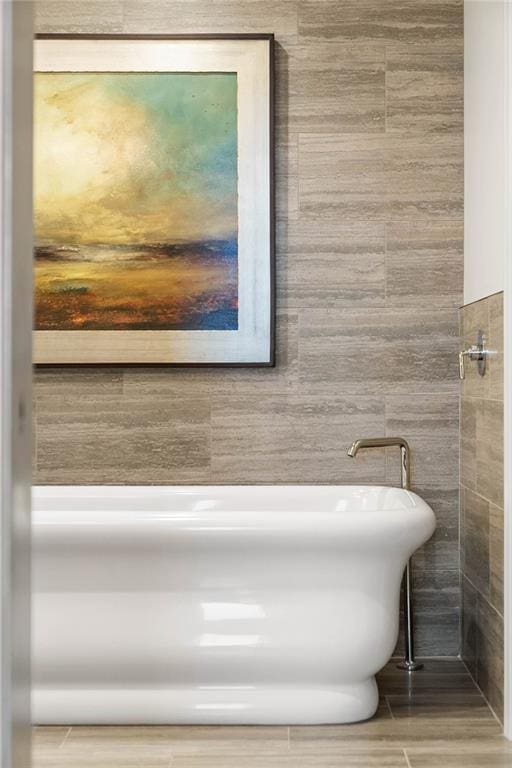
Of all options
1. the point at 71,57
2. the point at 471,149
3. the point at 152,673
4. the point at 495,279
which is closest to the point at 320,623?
the point at 152,673

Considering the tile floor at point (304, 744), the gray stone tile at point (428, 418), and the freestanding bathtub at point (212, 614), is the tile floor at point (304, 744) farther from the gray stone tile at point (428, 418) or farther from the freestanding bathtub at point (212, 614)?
the gray stone tile at point (428, 418)

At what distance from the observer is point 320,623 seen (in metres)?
2.70

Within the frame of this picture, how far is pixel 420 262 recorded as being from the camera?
11.5ft

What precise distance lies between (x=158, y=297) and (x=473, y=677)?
1.79 m

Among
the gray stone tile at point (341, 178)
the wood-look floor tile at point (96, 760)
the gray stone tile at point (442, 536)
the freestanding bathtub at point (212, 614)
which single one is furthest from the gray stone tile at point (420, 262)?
the wood-look floor tile at point (96, 760)

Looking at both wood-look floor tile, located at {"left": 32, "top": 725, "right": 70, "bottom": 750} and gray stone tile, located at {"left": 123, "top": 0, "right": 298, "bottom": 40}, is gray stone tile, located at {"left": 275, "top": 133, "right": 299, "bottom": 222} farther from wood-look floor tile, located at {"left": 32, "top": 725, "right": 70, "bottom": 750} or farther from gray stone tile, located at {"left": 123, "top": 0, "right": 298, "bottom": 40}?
wood-look floor tile, located at {"left": 32, "top": 725, "right": 70, "bottom": 750}

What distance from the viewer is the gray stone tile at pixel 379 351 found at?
3.50 m

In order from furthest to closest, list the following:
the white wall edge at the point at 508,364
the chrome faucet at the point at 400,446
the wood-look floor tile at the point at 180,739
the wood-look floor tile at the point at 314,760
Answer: the chrome faucet at the point at 400,446
the white wall edge at the point at 508,364
the wood-look floor tile at the point at 180,739
the wood-look floor tile at the point at 314,760

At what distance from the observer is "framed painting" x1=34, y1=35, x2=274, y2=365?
3467mm

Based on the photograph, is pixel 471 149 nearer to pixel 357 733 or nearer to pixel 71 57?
pixel 71 57

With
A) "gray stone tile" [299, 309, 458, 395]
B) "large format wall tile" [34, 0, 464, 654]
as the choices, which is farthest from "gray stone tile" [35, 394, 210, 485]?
"gray stone tile" [299, 309, 458, 395]

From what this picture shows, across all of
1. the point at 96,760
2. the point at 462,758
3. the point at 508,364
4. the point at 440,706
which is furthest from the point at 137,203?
the point at 462,758

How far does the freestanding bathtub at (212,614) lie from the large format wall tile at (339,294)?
794 mm

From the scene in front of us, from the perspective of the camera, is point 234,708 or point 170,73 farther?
point 170,73
